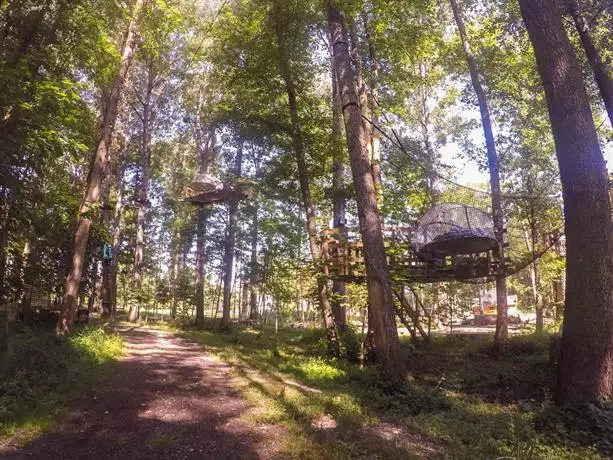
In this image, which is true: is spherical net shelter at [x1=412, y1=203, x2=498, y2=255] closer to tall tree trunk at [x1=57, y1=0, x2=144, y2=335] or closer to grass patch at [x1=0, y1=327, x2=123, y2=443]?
grass patch at [x1=0, y1=327, x2=123, y2=443]

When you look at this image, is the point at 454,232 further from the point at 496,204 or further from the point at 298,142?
the point at 298,142

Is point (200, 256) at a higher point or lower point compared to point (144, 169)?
lower

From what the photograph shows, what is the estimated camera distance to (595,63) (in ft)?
40.7

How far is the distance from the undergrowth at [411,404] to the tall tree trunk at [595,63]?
786 centimetres

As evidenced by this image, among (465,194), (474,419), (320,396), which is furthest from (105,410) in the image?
(465,194)

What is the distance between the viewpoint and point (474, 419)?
7.40m

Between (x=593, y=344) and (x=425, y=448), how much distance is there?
2722 mm

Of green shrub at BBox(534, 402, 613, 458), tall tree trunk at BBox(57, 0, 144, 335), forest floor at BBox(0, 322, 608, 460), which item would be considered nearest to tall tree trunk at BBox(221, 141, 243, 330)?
tall tree trunk at BBox(57, 0, 144, 335)

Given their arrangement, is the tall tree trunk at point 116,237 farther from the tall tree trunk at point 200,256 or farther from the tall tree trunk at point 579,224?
the tall tree trunk at point 579,224

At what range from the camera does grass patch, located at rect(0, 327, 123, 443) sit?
6.06 meters

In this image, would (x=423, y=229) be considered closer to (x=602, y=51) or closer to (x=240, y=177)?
(x=602, y=51)

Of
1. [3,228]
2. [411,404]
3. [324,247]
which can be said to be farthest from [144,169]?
[411,404]

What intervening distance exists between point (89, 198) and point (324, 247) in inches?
286

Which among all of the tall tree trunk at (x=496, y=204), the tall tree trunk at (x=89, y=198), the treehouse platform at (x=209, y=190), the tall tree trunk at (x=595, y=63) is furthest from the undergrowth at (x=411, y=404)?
the tall tree trunk at (x=595, y=63)
